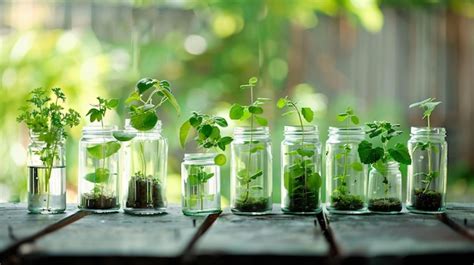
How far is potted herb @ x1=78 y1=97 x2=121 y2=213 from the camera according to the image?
76.3 inches

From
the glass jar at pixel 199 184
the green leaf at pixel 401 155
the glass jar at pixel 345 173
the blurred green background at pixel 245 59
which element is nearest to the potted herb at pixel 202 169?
the glass jar at pixel 199 184

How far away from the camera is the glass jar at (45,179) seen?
1.93 meters

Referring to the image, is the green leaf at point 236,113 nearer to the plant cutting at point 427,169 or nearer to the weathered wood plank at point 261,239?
the weathered wood plank at point 261,239

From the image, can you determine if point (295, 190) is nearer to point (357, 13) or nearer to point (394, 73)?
point (357, 13)

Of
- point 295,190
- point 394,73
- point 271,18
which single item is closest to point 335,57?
point 394,73

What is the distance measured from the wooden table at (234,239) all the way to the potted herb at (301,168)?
0.04 metres

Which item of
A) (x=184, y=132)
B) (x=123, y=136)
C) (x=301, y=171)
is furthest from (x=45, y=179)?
(x=301, y=171)

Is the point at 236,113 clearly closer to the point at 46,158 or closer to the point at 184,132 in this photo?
the point at 184,132

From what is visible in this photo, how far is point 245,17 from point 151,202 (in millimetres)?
2692

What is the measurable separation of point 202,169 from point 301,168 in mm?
213

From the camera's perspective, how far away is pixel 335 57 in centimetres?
508

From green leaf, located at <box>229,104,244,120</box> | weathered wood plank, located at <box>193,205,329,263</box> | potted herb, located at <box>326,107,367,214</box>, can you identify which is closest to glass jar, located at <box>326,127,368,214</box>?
potted herb, located at <box>326,107,367,214</box>

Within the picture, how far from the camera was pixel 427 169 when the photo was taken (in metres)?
1.94

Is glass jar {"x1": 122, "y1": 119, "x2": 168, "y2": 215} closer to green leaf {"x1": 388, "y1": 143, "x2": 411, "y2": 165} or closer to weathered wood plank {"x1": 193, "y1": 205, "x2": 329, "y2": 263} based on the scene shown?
weathered wood plank {"x1": 193, "y1": 205, "x2": 329, "y2": 263}
